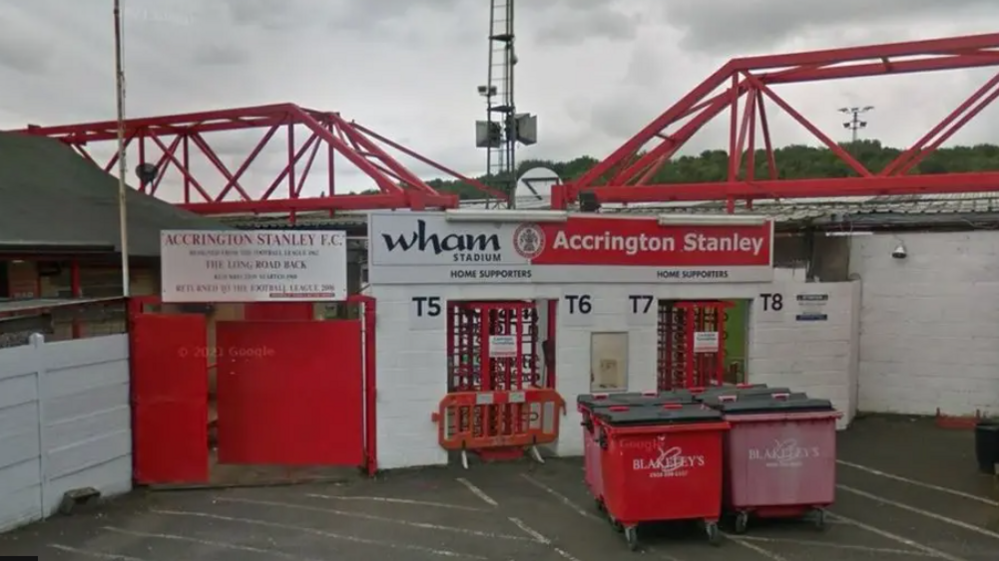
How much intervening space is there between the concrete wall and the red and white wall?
299 centimetres

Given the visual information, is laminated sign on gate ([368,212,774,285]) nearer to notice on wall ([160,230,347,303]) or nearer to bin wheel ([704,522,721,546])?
notice on wall ([160,230,347,303])

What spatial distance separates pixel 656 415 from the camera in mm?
6855

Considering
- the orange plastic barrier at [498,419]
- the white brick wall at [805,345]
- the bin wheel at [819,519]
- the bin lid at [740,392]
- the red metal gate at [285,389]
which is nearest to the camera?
the bin wheel at [819,519]

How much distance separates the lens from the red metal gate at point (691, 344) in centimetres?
1070

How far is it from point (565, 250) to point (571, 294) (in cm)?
61

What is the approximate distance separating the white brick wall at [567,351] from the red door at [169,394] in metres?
2.11

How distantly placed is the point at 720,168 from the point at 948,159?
9668 mm

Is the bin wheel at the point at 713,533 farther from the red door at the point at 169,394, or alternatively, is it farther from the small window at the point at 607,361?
the red door at the point at 169,394

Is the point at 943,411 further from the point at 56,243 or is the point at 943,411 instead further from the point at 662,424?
the point at 56,243

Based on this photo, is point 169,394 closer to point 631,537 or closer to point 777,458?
point 631,537

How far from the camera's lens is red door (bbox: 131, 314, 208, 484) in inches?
333

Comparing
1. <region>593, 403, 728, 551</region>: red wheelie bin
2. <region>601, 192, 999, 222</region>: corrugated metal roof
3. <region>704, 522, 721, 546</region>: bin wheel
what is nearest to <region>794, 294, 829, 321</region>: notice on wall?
<region>601, 192, 999, 222</region>: corrugated metal roof

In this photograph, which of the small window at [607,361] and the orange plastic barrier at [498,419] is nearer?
the orange plastic barrier at [498,419]

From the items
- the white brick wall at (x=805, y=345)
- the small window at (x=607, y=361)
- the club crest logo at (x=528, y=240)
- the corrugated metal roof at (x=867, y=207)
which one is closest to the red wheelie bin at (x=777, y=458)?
the small window at (x=607, y=361)
